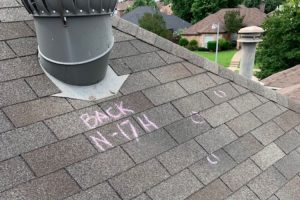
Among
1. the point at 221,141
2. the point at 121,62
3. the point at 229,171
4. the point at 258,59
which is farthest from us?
the point at 258,59

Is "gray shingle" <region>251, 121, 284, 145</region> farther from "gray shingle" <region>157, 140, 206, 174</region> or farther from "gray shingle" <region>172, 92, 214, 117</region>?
"gray shingle" <region>157, 140, 206, 174</region>

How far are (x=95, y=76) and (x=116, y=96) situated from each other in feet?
0.90

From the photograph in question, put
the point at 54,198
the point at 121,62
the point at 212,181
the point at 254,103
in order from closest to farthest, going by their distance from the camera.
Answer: the point at 54,198 < the point at 212,181 < the point at 121,62 < the point at 254,103

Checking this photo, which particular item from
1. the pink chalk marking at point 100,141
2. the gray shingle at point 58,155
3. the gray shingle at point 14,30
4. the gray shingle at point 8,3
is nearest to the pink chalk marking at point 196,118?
the pink chalk marking at point 100,141

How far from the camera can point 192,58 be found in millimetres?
4008

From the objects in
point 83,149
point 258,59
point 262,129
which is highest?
point 83,149

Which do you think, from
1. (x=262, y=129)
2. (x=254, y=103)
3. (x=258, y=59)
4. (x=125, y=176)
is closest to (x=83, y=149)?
(x=125, y=176)

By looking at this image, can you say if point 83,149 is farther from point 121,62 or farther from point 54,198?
point 121,62

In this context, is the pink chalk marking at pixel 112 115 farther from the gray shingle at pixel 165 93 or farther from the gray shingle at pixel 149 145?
the gray shingle at pixel 165 93

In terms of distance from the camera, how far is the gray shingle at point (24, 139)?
217 centimetres

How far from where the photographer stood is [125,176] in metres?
2.38

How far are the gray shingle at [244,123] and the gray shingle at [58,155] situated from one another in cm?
161

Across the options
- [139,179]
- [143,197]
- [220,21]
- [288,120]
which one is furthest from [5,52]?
[220,21]

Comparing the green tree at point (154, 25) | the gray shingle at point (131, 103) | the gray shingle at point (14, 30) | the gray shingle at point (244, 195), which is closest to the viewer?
the gray shingle at point (244, 195)
